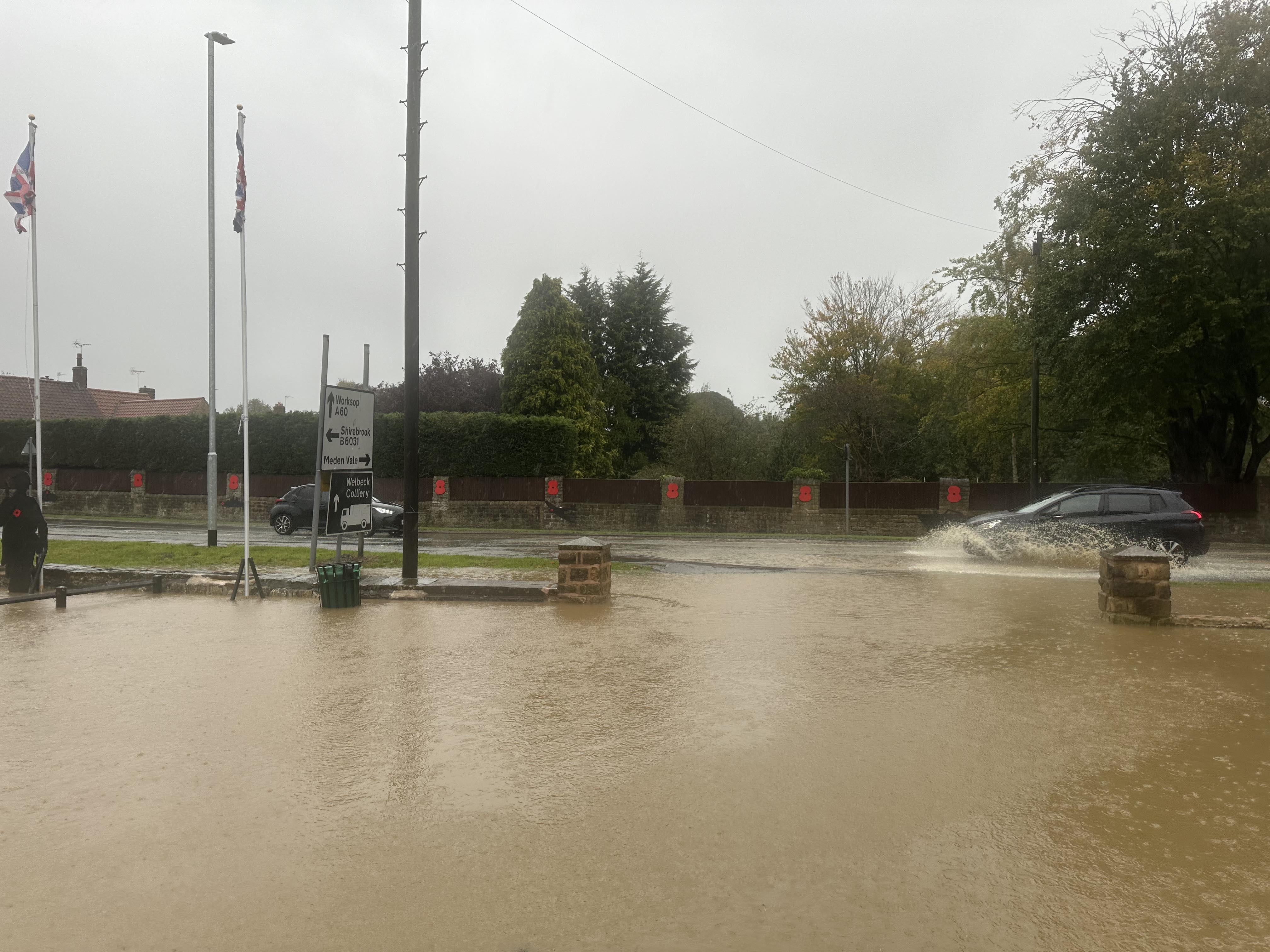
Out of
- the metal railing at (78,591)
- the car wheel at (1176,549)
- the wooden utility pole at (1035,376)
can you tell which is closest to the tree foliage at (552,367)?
the wooden utility pole at (1035,376)

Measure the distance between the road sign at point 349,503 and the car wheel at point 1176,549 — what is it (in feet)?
47.1

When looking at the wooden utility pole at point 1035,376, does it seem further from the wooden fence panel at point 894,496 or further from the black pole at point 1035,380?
the wooden fence panel at point 894,496

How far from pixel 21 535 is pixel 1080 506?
1766 cm

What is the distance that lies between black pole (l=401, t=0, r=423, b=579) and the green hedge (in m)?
21.2

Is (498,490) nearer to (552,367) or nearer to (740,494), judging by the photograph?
(740,494)

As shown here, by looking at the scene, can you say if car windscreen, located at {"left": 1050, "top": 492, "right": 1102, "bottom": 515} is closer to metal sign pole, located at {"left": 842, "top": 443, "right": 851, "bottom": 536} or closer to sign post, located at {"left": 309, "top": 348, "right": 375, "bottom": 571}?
metal sign pole, located at {"left": 842, "top": 443, "right": 851, "bottom": 536}

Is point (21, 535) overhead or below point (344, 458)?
below

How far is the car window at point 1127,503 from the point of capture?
17828mm

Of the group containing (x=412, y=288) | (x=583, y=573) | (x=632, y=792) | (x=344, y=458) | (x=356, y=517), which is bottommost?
(x=632, y=792)

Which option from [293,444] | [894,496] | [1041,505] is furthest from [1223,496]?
[293,444]

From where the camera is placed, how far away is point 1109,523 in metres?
17.6

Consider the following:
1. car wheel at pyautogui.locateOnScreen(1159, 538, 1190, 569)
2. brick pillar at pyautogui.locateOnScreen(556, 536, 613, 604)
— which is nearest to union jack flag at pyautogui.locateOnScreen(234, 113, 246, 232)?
brick pillar at pyautogui.locateOnScreen(556, 536, 613, 604)

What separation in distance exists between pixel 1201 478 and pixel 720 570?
75.0 ft

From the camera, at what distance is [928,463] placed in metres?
44.5
